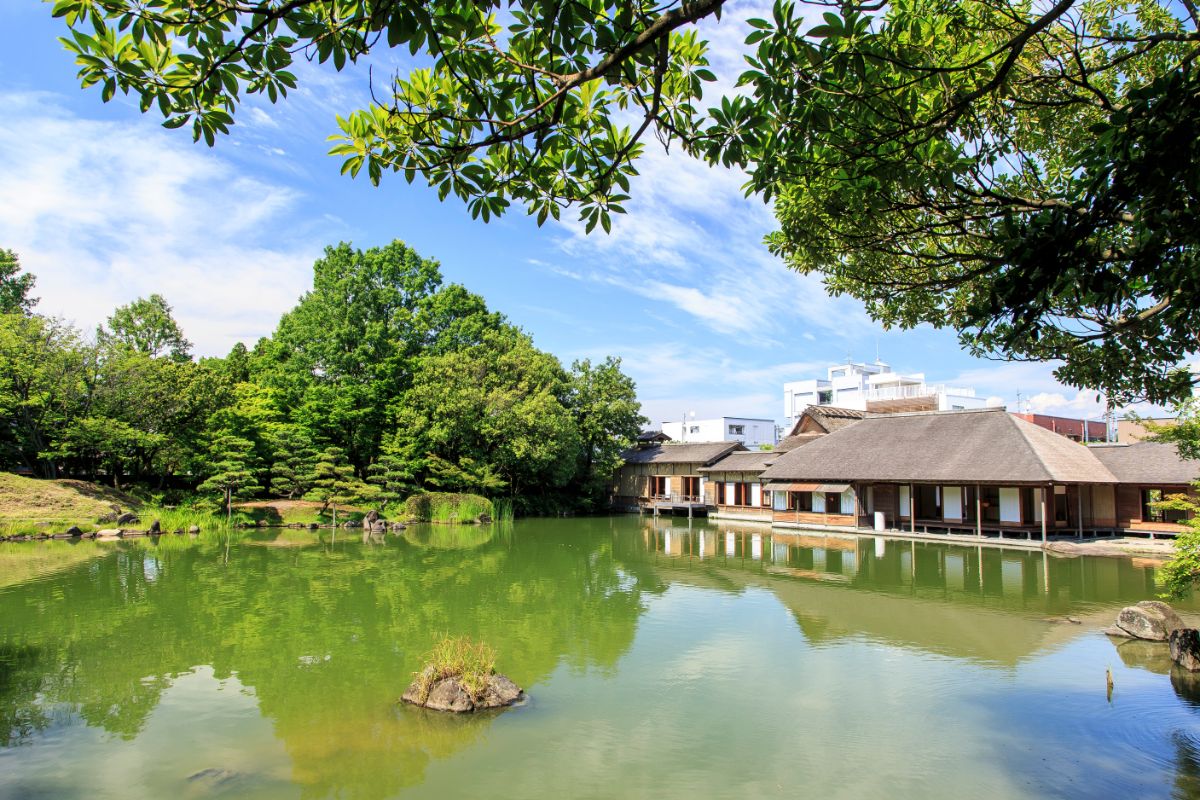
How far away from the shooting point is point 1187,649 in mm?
7355

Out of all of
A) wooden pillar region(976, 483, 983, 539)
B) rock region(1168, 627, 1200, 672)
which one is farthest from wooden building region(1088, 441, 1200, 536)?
rock region(1168, 627, 1200, 672)

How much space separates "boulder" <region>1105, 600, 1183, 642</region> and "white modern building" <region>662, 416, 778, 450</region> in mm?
37746

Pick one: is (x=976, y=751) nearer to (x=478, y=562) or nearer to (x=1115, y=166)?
(x=1115, y=166)

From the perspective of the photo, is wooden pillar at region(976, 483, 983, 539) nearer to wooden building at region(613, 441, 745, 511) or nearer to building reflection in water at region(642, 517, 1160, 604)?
building reflection in water at region(642, 517, 1160, 604)

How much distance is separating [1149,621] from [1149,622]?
0.01 meters

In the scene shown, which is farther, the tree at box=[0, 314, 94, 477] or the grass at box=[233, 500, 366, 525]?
the grass at box=[233, 500, 366, 525]

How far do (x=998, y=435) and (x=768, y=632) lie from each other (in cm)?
1488

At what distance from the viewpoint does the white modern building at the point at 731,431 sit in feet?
157

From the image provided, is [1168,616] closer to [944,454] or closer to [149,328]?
[944,454]

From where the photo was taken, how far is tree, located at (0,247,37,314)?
27453 mm

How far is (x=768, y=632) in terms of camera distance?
934 centimetres

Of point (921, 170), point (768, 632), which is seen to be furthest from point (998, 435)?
point (921, 170)

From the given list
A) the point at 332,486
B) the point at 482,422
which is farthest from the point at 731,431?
the point at 332,486

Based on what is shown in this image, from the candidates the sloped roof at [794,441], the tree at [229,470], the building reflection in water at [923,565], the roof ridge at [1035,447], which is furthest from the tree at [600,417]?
the roof ridge at [1035,447]
